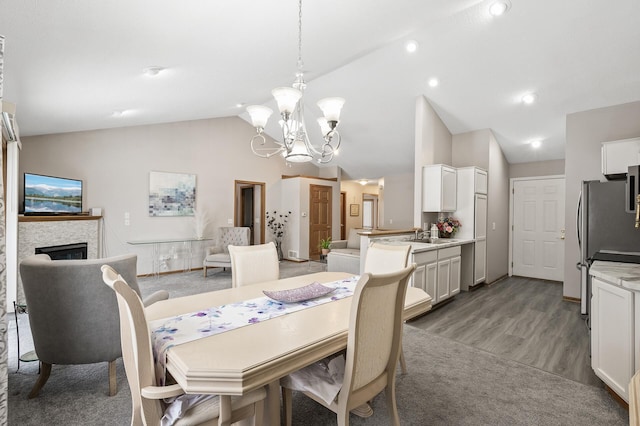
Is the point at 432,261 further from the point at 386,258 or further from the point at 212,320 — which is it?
the point at 212,320

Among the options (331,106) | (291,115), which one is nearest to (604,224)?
(331,106)

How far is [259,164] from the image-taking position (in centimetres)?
737

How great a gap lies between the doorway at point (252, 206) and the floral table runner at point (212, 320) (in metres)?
5.39

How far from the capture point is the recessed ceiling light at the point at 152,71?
118 inches

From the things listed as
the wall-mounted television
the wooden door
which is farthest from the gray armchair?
the wooden door

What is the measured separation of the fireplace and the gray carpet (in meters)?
1.82

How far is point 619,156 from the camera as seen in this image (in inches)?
142

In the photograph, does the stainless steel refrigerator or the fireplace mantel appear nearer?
the stainless steel refrigerator

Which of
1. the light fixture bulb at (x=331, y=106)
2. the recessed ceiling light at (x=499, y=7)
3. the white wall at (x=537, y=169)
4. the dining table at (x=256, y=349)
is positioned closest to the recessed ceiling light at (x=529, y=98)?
the recessed ceiling light at (x=499, y=7)

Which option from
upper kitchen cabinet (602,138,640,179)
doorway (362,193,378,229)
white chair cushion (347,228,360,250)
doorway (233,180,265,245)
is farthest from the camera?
doorway (362,193,378,229)

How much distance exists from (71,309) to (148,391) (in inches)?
50.6

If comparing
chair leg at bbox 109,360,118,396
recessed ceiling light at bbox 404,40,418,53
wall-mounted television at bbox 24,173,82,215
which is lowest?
chair leg at bbox 109,360,118,396

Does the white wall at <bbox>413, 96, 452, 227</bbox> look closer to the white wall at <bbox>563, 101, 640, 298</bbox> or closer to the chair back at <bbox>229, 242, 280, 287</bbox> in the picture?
the white wall at <bbox>563, 101, 640, 298</bbox>

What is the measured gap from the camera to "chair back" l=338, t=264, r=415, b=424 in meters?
1.27
